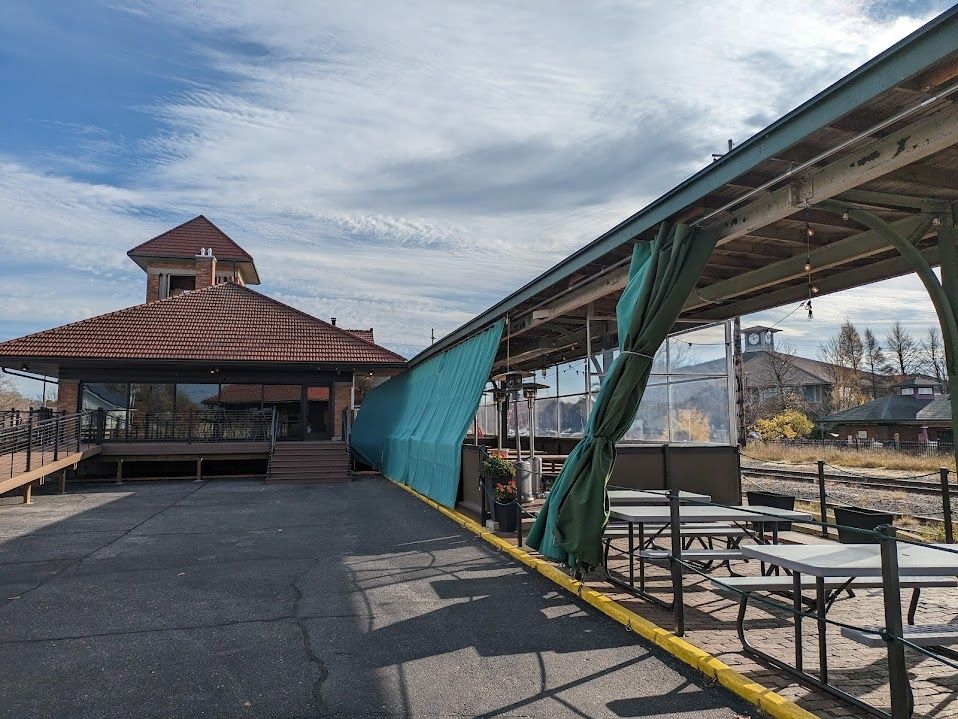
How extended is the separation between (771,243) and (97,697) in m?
7.38

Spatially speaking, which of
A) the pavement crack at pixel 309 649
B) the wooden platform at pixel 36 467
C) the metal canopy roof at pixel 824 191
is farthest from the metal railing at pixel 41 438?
the metal canopy roof at pixel 824 191

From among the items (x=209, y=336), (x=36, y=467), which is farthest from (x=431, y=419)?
(x=209, y=336)

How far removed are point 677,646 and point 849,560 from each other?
1.36 m

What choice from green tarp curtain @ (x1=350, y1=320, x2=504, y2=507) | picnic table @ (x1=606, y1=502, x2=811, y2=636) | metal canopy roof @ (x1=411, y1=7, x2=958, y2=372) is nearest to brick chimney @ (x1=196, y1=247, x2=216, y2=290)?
green tarp curtain @ (x1=350, y1=320, x2=504, y2=507)

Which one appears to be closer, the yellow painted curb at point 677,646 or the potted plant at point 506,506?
the yellow painted curb at point 677,646

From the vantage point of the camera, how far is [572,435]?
15.5 m

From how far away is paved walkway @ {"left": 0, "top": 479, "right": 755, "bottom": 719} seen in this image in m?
3.97

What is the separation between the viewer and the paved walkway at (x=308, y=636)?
397 cm

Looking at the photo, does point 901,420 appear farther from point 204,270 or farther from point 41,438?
point 41,438

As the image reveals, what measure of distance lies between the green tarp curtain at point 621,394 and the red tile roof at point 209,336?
52.1 feet

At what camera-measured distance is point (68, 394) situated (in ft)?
67.2

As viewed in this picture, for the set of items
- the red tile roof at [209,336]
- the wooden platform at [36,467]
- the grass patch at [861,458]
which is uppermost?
the red tile roof at [209,336]

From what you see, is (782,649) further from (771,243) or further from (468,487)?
(468,487)

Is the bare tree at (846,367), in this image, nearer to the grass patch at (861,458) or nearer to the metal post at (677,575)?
the grass patch at (861,458)
